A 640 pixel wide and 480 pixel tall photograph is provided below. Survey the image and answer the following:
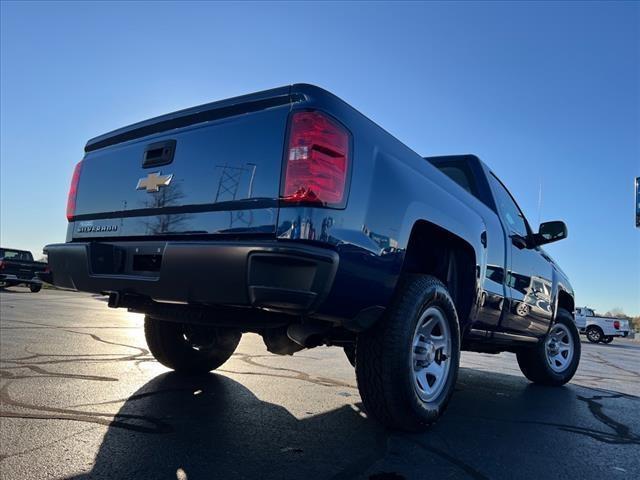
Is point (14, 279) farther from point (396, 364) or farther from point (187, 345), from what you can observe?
point (396, 364)

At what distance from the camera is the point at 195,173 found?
2.70 metres

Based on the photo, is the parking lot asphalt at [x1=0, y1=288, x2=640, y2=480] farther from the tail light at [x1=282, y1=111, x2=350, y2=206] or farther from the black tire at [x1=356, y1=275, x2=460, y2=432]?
the tail light at [x1=282, y1=111, x2=350, y2=206]

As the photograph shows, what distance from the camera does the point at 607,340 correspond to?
25.4 meters

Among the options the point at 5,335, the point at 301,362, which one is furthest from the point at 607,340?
the point at 5,335

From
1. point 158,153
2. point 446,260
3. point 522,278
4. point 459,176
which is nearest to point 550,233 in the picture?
point 522,278

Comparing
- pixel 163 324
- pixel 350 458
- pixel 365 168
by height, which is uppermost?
pixel 365 168

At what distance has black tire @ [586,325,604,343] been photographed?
2508 centimetres

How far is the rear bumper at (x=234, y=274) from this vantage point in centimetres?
218

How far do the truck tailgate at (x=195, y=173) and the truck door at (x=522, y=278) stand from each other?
2.82 meters

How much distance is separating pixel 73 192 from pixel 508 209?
3.86 m

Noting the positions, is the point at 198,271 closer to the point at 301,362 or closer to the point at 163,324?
the point at 163,324

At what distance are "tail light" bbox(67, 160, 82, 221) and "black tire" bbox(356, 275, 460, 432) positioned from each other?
7.24 feet

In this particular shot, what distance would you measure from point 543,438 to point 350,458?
55.8 inches

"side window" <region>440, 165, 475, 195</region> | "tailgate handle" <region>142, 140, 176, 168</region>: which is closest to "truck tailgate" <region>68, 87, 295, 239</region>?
"tailgate handle" <region>142, 140, 176, 168</region>
